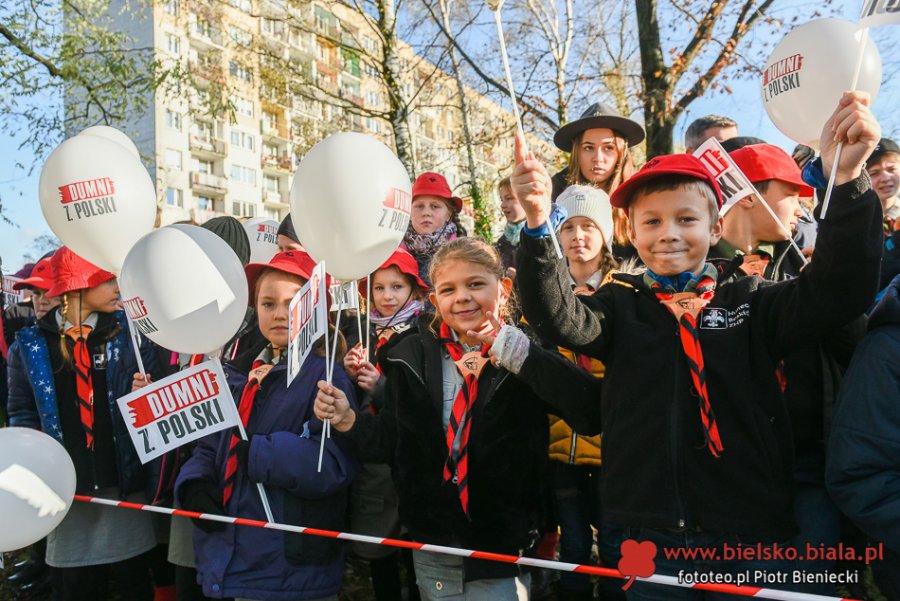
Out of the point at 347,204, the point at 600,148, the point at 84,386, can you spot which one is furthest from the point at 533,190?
the point at 84,386

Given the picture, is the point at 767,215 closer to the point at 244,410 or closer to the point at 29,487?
the point at 244,410

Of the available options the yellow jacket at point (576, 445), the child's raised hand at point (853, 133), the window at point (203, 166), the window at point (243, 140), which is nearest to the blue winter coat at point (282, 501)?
the yellow jacket at point (576, 445)

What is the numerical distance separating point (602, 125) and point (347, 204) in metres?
2.11

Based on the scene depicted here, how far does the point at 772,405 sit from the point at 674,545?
0.52m

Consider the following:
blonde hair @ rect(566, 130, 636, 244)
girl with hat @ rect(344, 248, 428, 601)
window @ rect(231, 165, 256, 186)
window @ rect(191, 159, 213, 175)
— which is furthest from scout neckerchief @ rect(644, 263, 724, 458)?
window @ rect(231, 165, 256, 186)

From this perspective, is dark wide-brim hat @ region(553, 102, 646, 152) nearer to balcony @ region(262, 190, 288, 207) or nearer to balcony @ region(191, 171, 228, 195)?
balcony @ region(191, 171, 228, 195)

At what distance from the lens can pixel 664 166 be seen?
2.04m

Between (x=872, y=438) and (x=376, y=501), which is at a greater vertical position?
(x=872, y=438)

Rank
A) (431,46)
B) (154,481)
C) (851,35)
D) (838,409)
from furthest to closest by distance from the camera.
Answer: (431,46), (154,481), (851,35), (838,409)

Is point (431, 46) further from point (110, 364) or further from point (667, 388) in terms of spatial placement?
point (667, 388)

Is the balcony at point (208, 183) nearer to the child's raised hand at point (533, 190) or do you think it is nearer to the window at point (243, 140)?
the window at point (243, 140)

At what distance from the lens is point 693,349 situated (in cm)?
189

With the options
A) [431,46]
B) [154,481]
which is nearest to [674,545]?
[154,481]

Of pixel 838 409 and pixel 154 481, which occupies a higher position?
pixel 838 409
